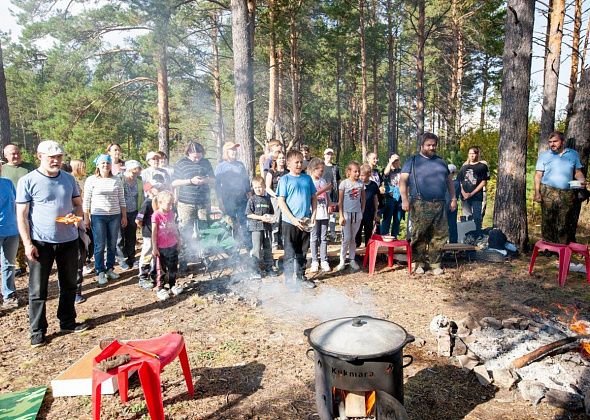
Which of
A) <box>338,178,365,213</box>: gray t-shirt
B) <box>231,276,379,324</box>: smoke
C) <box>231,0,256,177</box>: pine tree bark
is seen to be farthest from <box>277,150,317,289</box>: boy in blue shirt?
<box>231,0,256,177</box>: pine tree bark

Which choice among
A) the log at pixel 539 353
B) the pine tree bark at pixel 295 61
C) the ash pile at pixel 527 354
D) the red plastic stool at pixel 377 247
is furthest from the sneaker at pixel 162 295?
the pine tree bark at pixel 295 61

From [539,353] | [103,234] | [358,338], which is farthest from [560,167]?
[103,234]

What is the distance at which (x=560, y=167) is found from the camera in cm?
630

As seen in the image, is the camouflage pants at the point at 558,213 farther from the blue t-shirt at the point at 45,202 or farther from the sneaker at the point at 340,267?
the blue t-shirt at the point at 45,202

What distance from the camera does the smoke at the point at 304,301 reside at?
4.77 m

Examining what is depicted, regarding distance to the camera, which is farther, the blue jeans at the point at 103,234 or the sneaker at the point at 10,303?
the blue jeans at the point at 103,234

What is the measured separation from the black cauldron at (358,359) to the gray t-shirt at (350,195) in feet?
12.5

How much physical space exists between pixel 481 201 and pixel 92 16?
509 inches

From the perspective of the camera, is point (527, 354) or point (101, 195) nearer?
point (527, 354)

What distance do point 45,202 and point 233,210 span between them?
10.1 feet

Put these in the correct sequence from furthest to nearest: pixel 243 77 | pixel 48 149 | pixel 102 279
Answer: pixel 243 77
pixel 102 279
pixel 48 149

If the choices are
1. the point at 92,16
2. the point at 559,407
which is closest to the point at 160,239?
the point at 559,407

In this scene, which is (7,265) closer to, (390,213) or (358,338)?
(358,338)

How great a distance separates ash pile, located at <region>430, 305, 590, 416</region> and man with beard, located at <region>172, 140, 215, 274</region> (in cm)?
417
